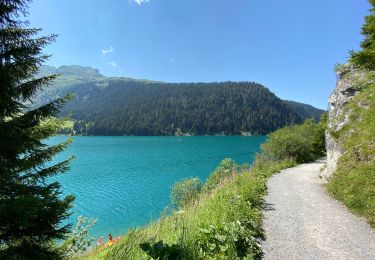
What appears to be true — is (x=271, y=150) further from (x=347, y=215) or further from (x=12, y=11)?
(x=12, y=11)

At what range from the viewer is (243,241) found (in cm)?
747

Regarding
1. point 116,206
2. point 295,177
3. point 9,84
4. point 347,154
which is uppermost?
point 9,84

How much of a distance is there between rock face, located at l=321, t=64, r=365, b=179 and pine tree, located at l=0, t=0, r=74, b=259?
1719cm

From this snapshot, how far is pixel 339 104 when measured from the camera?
21344 mm

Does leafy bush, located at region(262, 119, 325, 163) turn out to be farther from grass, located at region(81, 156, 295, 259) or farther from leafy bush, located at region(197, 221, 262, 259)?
leafy bush, located at region(197, 221, 262, 259)

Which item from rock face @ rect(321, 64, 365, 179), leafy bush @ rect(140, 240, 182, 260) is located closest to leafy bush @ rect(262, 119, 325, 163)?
rock face @ rect(321, 64, 365, 179)

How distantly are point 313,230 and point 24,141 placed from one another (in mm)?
9889

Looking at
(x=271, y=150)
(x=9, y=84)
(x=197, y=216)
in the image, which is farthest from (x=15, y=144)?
(x=271, y=150)

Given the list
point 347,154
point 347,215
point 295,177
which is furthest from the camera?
point 295,177

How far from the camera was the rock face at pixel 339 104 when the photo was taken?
18.6 metres

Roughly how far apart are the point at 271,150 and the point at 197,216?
28.0 m

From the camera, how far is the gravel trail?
25.1ft

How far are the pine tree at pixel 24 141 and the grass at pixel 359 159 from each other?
11440 millimetres

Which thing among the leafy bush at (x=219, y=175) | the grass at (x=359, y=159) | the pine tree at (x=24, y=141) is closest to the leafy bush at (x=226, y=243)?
the pine tree at (x=24, y=141)
